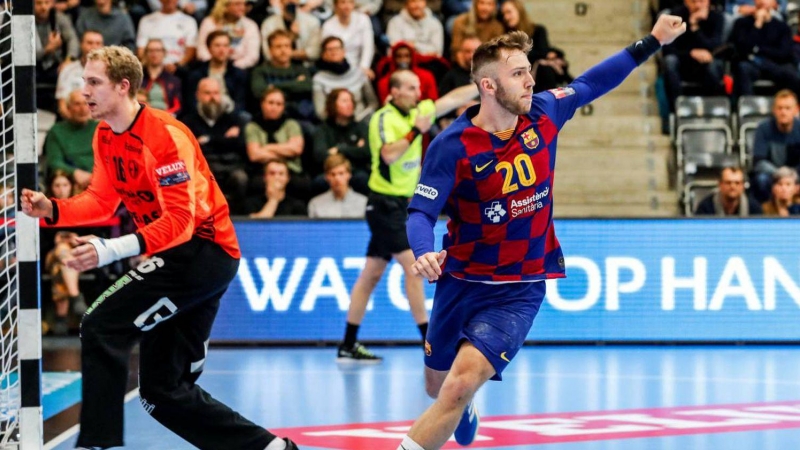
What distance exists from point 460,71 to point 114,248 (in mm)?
8721

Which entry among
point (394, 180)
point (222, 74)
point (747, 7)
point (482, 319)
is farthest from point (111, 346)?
point (747, 7)

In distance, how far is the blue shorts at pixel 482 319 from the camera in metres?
5.55

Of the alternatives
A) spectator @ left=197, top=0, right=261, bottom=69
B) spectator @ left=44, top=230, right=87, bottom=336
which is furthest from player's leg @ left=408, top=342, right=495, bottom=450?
spectator @ left=197, top=0, right=261, bottom=69

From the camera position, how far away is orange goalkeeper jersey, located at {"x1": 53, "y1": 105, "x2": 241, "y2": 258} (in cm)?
553

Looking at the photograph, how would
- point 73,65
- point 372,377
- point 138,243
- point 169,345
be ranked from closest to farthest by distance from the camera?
point 138,243 → point 169,345 → point 372,377 → point 73,65

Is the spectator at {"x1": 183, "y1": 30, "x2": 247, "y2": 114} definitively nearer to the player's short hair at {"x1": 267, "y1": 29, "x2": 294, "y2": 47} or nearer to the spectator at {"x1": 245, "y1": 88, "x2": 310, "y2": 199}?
the player's short hair at {"x1": 267, "y1": 29, "x2": 294, "y2": 47}

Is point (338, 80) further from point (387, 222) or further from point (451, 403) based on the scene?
point (451, 403)

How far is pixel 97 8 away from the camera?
14.3 meters

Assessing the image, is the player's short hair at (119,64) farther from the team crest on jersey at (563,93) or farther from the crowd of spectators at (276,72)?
the crowd of spectators at (276,72)

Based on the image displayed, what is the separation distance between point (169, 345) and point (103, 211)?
76cm

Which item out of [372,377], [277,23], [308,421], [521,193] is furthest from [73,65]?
[521,193]

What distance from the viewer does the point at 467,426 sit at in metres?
6.24

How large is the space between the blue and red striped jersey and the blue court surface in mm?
1475

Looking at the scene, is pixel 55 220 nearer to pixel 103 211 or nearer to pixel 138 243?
pixel 103 211
